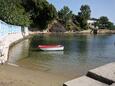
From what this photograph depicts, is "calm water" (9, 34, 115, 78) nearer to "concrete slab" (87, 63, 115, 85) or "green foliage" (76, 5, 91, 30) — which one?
"concrete slab" (87, 63, 115, 85)

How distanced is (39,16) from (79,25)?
42255 mm

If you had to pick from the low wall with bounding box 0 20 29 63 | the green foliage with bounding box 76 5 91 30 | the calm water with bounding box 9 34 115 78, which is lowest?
the calm water with bounding box 9 34 115 78

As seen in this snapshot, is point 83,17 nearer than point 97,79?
No

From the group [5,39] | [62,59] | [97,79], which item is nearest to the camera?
[97,79]

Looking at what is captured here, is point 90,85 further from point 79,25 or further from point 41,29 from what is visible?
point 79,25

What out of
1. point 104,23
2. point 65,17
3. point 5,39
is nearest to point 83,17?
point 65,17

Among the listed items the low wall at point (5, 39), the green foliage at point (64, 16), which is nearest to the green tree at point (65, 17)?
the green foliage at point (64, 16)

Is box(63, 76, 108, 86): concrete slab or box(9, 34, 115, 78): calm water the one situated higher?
box(63, 76, 108, 86): concrete slab

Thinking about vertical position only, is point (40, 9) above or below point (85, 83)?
above

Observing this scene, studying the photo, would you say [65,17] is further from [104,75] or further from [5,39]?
[104,75]

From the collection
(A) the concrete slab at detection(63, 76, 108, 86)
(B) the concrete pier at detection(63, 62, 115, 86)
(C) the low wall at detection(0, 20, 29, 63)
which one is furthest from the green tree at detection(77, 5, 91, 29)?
(A) the concrete slab at detection(63, 76, 108, 86)

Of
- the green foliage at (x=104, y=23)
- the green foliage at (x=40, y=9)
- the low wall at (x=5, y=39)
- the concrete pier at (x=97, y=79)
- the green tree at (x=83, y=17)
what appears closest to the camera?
the concrete pier at (x=97, y=79)

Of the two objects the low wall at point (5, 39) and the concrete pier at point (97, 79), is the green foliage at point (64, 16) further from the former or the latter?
the concrete pier at point (97, 79)

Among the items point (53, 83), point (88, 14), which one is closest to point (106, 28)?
point (88, 14)
